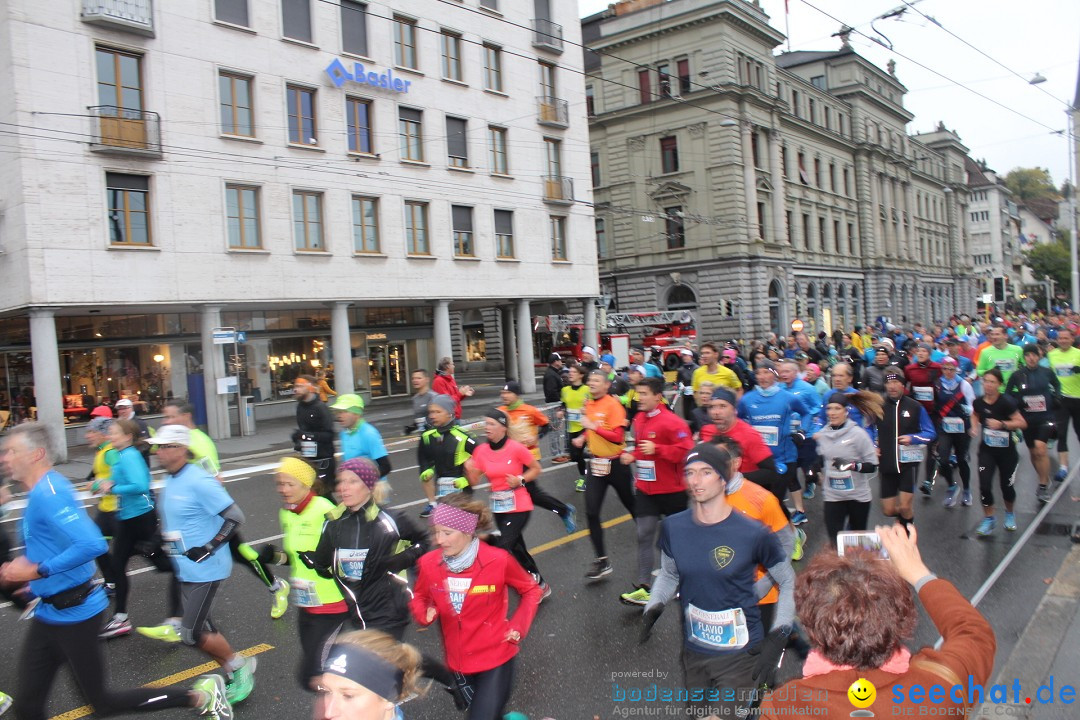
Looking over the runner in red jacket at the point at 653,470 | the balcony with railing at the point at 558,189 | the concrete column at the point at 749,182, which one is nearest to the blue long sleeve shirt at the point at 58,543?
the runner in red jacket at the point at 653,470

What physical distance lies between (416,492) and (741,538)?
8.66 meters

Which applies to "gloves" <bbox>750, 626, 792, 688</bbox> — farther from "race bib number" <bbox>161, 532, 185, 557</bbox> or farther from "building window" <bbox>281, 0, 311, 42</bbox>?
"building window" <bbox>281, 0, 311, 42</bbox>

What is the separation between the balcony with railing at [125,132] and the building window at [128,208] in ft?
2.34

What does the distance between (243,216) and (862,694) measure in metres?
22.8

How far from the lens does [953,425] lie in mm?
9758

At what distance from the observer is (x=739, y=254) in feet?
140

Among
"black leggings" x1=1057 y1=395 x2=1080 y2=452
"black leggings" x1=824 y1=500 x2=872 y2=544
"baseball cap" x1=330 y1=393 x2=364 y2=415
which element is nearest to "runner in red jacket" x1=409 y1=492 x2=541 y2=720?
"black leggings" x1=824 y1=500 x2=872 y2=544

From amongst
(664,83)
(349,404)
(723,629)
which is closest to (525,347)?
(664,83)

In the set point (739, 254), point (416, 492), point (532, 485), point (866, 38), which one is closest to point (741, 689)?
point (532, 485)

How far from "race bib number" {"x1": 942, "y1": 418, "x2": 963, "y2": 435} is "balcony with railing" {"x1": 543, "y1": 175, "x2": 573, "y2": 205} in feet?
73.8

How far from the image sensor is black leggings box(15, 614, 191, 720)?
13.2 feet

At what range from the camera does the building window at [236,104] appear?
21.9 m

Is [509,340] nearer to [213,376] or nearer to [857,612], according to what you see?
[213,376]

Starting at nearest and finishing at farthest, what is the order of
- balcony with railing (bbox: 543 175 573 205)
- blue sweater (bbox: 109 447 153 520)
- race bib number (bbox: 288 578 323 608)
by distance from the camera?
race bib number (bbox: 288 578 323 608)
blue sweater (bbox: 109 447 153 520)
balcony with railing (bbox: 543 175 573 205)
